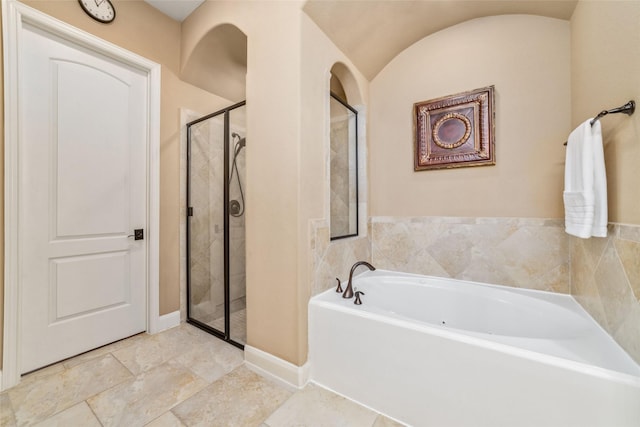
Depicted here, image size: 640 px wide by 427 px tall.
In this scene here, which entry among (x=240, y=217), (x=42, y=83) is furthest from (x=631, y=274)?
(x=42, y=83)

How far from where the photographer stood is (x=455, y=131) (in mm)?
2010

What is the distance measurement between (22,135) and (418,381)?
2.63 meters

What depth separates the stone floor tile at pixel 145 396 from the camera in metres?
1.29

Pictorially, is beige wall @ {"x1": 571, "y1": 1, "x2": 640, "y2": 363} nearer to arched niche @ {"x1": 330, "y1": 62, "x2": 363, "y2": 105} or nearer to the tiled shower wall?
the tiled shower wall

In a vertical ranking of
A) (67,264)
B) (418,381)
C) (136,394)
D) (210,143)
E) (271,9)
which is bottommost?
(136,394)

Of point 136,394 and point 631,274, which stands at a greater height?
point 631,274

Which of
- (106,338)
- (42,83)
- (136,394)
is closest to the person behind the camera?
(136,394)

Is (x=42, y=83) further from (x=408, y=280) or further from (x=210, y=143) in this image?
(x=408, y=280)

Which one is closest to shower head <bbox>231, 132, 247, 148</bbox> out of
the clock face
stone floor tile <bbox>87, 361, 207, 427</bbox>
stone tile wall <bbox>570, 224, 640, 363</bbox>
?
the clock face

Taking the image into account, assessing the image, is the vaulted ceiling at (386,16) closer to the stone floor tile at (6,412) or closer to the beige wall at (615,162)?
the beige wall at (615,162)

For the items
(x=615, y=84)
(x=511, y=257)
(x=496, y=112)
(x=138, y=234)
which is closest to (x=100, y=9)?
(x=138, y=234)

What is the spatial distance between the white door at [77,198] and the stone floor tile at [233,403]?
110 cm

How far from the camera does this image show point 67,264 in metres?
1.76

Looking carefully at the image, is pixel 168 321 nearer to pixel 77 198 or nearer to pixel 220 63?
pixel 77 198
